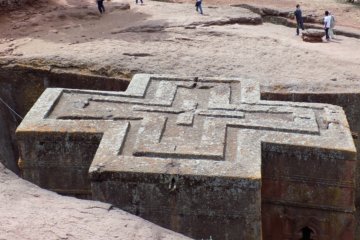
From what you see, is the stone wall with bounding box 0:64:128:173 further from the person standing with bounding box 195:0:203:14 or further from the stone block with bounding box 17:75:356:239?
the person standing with bounding box 195:0:203:14

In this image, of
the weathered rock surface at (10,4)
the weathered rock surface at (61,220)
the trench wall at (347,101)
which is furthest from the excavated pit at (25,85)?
the weathered rock surface at (10,4)

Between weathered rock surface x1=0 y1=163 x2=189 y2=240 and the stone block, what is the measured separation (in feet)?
3.49

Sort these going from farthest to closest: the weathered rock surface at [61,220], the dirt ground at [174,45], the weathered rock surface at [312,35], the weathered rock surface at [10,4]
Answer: the weathered rock surface at [10,4] < the weathered rock surface at [312,35] < the dirt ground at [174,45] < the weathered rock surface at [61,220]

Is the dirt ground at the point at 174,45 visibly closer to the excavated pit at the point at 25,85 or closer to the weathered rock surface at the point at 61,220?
the excavated pit at the point at 25,85

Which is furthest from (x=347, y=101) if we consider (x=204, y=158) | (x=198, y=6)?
(x=198, y=6)

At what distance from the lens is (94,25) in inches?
492

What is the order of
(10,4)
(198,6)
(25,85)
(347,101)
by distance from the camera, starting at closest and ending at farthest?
1. (347,101)
2. (25,85)
3. (10,4)
4. (198,6)

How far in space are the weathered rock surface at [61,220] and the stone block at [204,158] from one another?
106cm

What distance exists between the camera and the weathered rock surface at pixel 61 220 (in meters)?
3.53

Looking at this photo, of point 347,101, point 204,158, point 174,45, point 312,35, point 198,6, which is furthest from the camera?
point 198,6

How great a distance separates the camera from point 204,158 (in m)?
5.36

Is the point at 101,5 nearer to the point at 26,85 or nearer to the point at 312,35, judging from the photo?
the point at 26,85

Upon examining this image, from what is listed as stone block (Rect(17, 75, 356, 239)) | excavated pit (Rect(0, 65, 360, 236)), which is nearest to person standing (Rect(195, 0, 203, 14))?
excavated pit (Rect(0, 65, 360, 236))

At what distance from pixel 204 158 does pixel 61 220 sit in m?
2.04
